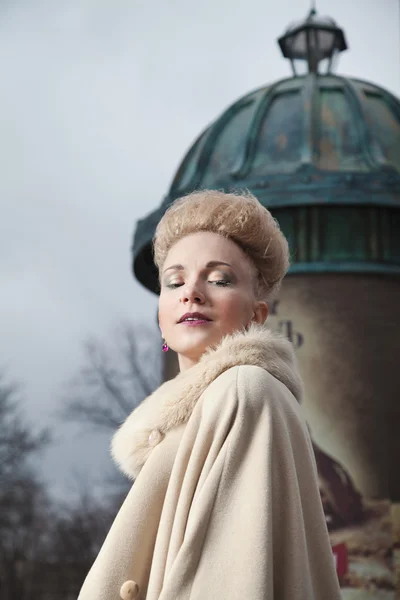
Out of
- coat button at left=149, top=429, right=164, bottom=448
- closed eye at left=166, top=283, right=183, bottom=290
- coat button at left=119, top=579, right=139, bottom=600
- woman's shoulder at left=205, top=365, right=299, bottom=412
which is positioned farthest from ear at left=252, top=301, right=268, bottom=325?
coat button at left=119, top=579, right=139, bottom=600

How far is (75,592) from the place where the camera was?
1157 centimetres

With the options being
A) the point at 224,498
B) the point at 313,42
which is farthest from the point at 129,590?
the point at 313,42

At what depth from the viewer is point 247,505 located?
2.21 meters

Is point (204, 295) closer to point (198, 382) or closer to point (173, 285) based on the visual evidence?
point (173, 285)

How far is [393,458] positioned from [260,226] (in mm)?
5000

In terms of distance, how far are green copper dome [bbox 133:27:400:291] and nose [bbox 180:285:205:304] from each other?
5092 millimetres

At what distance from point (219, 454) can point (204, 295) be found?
0.59m

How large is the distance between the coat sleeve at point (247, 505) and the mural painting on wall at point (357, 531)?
4.68 meters

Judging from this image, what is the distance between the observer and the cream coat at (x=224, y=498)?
216 cm

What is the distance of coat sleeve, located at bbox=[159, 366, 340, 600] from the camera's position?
214 centimetres

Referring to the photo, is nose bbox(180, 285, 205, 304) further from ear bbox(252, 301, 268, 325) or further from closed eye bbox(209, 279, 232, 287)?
ear bbox(252, 301, 268, 325)

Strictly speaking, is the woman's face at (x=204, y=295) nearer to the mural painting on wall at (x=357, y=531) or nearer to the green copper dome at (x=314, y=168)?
the mural painting on wall at (x=357, y=531)

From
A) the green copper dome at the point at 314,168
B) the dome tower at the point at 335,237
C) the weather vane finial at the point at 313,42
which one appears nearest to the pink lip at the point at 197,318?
the dome tower at the point at 335,237

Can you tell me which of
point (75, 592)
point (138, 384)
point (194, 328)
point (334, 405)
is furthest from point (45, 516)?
point (194, 328)
